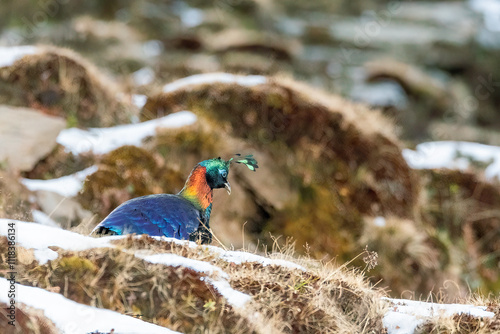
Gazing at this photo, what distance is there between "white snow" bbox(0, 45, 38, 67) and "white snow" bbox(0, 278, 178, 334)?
7286mm

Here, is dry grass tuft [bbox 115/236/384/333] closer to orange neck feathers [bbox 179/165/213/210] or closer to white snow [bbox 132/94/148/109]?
orange neck feathers [bbox 179/165/213/210]

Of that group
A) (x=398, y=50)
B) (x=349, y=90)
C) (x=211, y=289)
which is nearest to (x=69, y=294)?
(x=211, y=289)

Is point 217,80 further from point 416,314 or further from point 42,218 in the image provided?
point 416,314

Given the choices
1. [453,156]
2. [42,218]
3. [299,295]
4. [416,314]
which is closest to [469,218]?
[453,156]

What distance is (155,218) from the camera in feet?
15.8

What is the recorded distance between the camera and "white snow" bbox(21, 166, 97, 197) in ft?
26.2

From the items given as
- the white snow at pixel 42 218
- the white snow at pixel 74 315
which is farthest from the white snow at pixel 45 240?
the white snow at pixel 42 218

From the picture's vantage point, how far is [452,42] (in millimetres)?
26828

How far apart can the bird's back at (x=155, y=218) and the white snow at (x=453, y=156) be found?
26.3 feet

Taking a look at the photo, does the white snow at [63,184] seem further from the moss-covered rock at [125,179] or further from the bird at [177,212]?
the bird at [177,212]

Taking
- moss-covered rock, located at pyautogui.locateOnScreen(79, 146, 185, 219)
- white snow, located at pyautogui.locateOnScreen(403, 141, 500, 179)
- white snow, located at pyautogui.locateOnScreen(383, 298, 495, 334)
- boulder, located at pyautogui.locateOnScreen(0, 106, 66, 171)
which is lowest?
white snow, located at pyautogui.locateOnScreen(403, 141, 500, 179)

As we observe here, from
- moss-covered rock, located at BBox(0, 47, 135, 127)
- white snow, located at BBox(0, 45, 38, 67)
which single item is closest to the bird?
moss-covered rock, located at BBox(0, 47, 135, 127)

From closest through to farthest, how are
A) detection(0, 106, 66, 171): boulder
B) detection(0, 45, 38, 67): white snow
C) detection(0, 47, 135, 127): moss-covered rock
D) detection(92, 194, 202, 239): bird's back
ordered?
detection(92, 194, 202, 239): bird's back → detection(0, 106, 66, 171): boulder → detection(0, 47, 135, 127): moss-covered rock → detection(0, 45, 38, 67): white snow

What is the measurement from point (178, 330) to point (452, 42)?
26.3 meters
